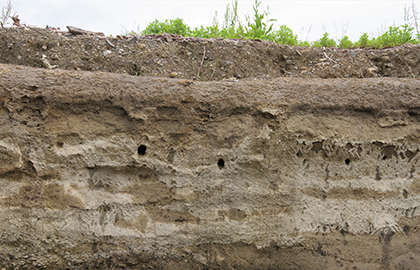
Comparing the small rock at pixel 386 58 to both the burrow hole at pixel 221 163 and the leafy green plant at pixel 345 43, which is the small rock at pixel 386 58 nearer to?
the leafy green plant at pixel 345 43

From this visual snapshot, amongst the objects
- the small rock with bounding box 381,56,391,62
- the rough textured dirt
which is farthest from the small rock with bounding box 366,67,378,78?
the rough textured dirt

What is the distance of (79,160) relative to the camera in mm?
2277

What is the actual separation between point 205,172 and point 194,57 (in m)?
1.53

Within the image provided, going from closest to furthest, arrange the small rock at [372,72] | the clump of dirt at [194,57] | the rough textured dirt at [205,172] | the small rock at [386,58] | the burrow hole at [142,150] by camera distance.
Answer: the rough textured dirt at [205,172], the burrow hole at [142,150], the clump of dirt at [194,57], the small rock at [372,72], the small rock at [386,58]

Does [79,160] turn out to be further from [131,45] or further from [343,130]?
[343,130]

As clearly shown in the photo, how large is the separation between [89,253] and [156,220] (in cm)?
54

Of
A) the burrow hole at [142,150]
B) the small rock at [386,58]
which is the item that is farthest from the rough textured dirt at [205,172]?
the small rock at [386,58]

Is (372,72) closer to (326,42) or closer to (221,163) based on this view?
(326,42)

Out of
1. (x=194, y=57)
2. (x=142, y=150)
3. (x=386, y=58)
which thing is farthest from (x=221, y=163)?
(x=386, y=58)

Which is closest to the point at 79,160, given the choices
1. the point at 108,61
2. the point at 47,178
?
the point at 47,178

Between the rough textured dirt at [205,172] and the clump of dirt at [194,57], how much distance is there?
769mm

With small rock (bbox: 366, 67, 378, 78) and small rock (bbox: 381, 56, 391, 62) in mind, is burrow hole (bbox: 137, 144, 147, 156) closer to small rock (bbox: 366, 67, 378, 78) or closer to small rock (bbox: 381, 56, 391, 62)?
small rock (bbox: 366, 67, 378, 78)

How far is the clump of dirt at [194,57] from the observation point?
3.14 m

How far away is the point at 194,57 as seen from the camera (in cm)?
337
